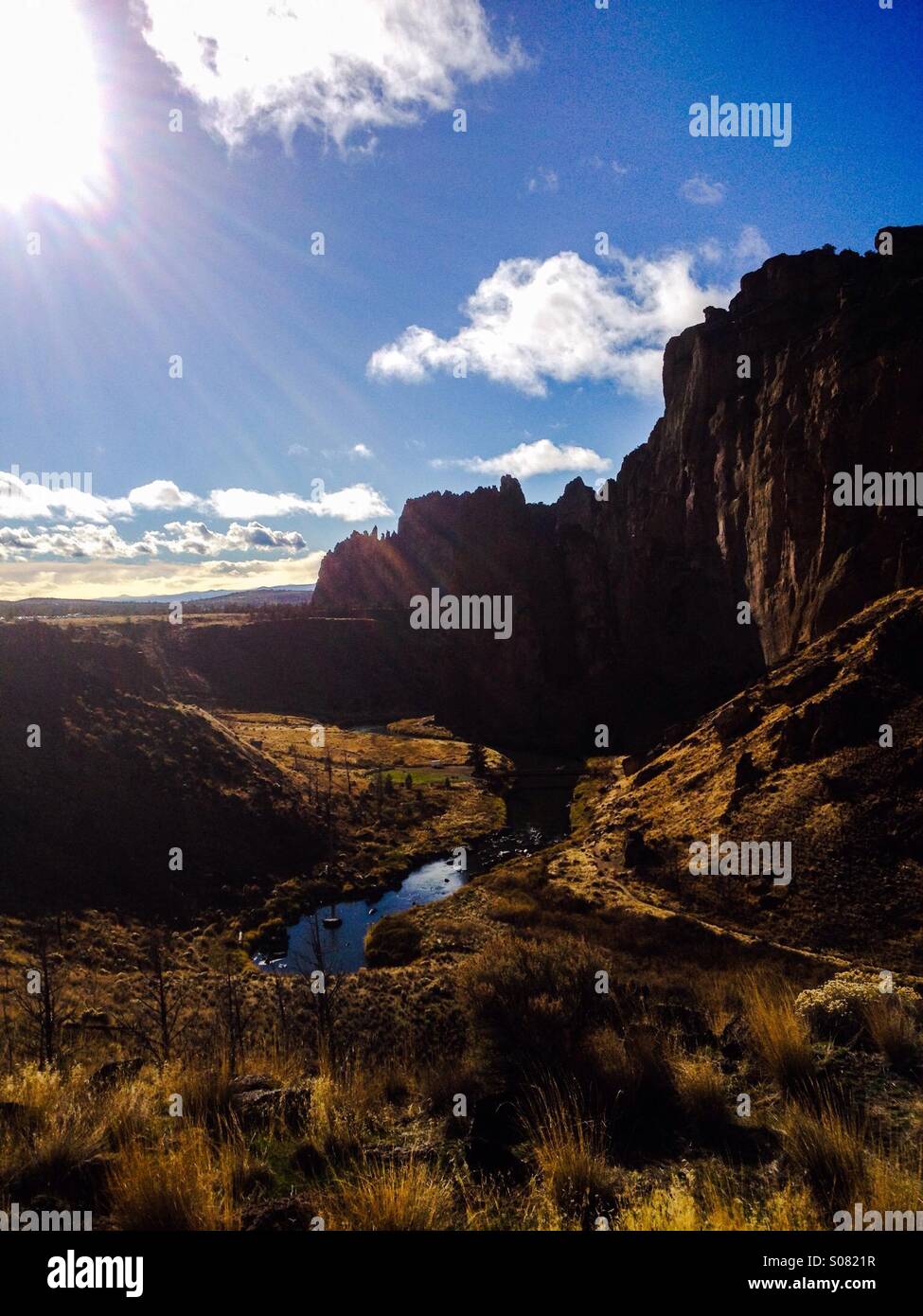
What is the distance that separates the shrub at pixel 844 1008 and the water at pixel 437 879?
42.2 ft

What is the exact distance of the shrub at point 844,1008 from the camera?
834 cm

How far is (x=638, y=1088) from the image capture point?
283 inches

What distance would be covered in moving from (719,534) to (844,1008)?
77236mm

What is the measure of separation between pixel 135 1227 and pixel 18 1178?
4.63 feet

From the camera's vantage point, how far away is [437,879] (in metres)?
48.1

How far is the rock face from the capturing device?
4716 cm

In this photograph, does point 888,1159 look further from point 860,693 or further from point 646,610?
point 646,610

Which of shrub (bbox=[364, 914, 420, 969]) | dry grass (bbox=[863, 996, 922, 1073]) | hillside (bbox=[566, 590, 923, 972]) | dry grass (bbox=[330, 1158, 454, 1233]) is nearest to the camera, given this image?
dry grass (bbox=[330, 1158, 454, 1233])

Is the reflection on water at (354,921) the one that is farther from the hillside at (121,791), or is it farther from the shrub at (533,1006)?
the shrub at (533,1006)

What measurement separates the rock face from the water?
907 inches

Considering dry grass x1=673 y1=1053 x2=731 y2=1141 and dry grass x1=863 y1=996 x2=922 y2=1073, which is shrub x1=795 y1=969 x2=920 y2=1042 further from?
dry grass x1=673 y1=1053 x2=731 y2=1141

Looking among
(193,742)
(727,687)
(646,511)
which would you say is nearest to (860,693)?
(193,742)

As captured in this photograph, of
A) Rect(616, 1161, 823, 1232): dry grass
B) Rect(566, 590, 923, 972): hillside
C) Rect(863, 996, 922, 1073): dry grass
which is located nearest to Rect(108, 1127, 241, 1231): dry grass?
Rect(616, 1161, 823, 1232): dry grass


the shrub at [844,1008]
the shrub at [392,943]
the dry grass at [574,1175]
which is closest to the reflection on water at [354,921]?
the shrub at [392,943]
